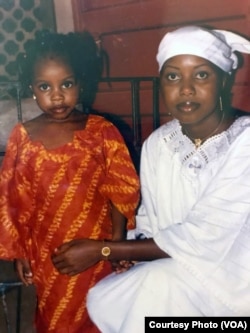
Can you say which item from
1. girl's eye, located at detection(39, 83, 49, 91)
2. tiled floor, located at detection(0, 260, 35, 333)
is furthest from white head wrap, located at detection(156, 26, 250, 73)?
tiled floor, located at detection(0, 260, 35, 333)

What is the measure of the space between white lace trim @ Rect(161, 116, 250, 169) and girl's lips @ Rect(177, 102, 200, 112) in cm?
16

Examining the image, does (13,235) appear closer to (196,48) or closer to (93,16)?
(196,48)

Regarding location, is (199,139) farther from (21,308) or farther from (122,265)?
(21,308)

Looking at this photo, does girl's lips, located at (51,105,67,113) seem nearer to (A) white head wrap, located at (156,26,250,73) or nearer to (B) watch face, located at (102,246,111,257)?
(A) white head wrap, located at (156,26,250,73)

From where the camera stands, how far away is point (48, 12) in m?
3.76

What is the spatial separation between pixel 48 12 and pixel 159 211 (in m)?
2.60

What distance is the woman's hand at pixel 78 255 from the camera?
5.58 ft

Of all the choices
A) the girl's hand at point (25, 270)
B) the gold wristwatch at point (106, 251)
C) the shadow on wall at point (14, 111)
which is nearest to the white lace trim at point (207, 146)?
the gold wristwatch at point (106, 251)

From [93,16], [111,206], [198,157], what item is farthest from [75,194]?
[93,16]

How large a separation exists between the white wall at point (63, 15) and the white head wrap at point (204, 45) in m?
2.34

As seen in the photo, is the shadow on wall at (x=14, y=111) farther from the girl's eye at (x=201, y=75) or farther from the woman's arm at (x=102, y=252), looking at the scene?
the girl's eye at (x=201, y=75)

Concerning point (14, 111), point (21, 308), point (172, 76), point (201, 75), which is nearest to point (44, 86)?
point (172, 76)

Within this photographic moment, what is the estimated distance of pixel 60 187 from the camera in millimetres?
1779

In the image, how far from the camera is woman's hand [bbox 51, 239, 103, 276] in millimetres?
1701
